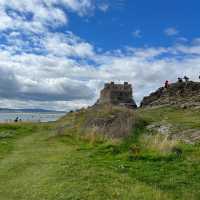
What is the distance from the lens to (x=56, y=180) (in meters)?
14.0

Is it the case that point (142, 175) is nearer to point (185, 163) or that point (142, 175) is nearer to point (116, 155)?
point (185, 163)

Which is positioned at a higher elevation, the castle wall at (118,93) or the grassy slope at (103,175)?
the castle wall at (118,93)

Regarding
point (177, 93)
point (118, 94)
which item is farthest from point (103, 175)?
point (118, 94)

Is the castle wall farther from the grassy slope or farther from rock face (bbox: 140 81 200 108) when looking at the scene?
the grassy slope

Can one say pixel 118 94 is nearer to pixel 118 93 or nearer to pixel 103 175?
pixel 118 93

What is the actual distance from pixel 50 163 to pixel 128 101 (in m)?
73.5

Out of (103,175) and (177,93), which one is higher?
(177,93)

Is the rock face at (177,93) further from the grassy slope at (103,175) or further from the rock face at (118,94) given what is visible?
the grassy slope at (103,175)

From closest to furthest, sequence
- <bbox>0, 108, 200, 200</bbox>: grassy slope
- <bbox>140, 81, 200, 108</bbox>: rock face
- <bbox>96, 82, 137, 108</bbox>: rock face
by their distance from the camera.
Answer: <bbox>0, 108, 200, 200</bbox>: grassy slope < <bbox>140, 81, 200, 108</bbox>: rock face < <bbox>96, 82, 137, 108</bbox>: rock face

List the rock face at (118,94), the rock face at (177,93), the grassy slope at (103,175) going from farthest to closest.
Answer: the rock face at (118,94) < the rock face at (177,93) < the grassy slope at (103,175)

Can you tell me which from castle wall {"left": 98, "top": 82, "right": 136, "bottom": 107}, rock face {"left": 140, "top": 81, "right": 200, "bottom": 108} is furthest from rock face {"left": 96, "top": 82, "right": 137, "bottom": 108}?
rock face {"left": 140, "top": 81, "right": 200, "bottom": 108}

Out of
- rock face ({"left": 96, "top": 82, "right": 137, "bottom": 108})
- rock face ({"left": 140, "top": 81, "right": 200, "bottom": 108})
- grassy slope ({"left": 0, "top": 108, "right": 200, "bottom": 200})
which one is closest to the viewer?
grassy slope ({"left": 0, "top": 108, "right": 200, "bottom": 200})

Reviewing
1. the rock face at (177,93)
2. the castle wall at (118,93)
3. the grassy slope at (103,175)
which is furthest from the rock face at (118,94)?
the grassy slope at (103,175)

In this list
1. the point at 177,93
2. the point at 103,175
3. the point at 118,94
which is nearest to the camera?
the point at 103,175
